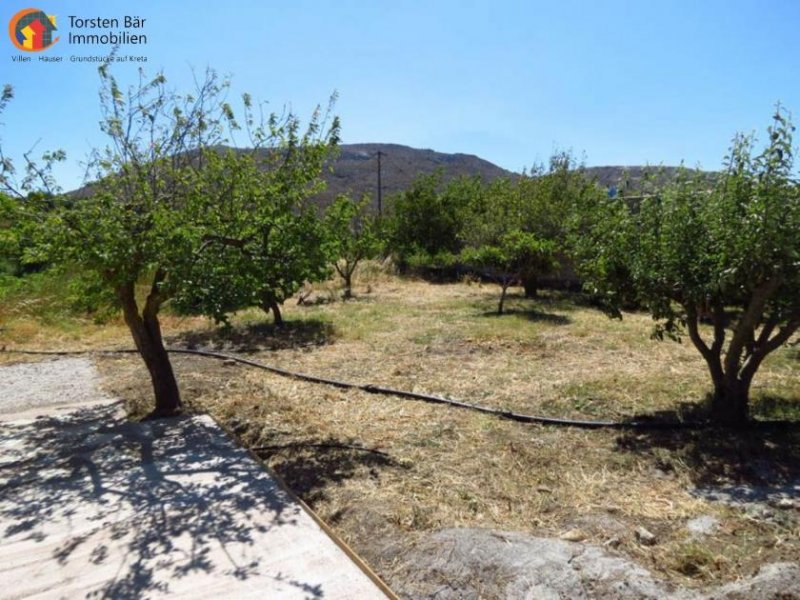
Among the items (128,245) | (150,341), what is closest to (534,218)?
(150,341)

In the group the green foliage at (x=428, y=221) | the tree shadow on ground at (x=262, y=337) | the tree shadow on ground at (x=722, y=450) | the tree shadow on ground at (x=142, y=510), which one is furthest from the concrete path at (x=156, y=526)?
the green foliage at (x=428, y=221)

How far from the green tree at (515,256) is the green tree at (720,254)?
6283 millimetres

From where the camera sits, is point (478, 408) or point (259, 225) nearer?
point (259, 225)

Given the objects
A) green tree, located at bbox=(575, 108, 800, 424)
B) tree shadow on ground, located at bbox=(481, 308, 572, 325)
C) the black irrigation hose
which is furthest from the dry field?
green tree, located at bbox=(575, 108, 800, 424)

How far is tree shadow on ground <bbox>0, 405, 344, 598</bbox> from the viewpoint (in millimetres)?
2846

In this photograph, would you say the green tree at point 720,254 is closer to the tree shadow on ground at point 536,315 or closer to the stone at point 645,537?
the stone at point 645,537

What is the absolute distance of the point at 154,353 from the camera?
5.58 meters

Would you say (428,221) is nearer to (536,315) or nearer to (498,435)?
(536,315)

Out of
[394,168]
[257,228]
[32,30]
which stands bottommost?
[257,228]

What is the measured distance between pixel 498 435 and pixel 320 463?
1.61 m

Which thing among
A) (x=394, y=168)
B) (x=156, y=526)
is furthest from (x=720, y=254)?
(x=394, y=168)

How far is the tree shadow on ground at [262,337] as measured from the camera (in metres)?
9.22

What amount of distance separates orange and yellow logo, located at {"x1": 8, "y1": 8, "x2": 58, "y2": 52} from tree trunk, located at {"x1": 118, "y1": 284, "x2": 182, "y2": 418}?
2.89 metres

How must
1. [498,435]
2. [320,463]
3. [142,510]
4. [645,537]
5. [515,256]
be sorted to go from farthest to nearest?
[515,256], [498,435], [320,463], [142,510], [645,537]
